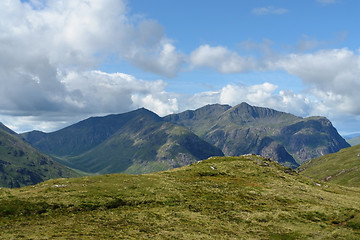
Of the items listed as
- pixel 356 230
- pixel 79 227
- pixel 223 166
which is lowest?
pixel 356 230

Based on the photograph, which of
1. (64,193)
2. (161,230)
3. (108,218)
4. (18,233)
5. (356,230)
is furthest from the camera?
(64,193)

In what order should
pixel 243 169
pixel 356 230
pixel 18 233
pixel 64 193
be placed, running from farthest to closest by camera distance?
1. pixel 243 169
2. pixel 64 193
3. pixel 356 230
4. pixel 18 233

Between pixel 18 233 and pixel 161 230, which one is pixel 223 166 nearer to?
pixel 161 230

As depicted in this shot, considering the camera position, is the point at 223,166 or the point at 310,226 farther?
the point at 223,166

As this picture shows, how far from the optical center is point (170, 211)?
159ft

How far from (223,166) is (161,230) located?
55091mm

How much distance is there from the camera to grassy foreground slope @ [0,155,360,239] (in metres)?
38.1

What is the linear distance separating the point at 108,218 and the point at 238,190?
1360 inches

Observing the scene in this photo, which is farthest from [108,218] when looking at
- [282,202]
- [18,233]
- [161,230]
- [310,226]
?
[282,202]

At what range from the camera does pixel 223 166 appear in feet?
300

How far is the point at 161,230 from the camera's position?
129ft

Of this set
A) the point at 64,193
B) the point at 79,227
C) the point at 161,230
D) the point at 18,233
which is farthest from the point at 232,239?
the point at 64,193

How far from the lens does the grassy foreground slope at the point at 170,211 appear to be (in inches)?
1499

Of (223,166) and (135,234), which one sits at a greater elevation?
(223,166)
